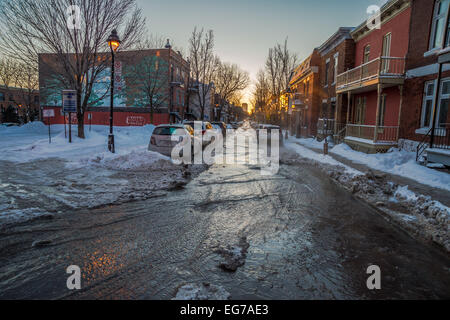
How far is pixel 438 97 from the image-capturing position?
466 inches

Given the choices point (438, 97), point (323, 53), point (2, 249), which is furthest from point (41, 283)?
point (323, 53)

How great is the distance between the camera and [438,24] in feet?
40.6

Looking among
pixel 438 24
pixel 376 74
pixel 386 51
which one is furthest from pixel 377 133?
pixel 386 51

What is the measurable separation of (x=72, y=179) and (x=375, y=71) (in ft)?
51.8

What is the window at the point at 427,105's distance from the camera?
12805 mm

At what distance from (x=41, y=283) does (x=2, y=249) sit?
1324 millimetres

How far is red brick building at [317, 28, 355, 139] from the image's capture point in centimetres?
2203

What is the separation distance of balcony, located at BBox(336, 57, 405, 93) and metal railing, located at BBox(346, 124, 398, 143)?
7.72 feet

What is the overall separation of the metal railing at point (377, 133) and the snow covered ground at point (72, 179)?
34.4 feet

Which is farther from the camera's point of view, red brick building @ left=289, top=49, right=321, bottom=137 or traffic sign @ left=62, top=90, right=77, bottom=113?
red brick building @ left=289, top=49, right=321, bottom=137

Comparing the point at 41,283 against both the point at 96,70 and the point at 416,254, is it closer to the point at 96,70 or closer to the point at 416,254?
the point at 416,254

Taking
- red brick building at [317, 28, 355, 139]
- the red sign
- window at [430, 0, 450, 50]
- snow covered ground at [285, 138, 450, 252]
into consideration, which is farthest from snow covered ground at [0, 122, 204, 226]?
the red sign

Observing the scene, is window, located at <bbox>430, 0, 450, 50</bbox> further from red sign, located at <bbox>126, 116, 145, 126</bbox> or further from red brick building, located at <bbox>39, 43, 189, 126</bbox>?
red sign, located at <bbox>126, 116, 145, 126</bbox>

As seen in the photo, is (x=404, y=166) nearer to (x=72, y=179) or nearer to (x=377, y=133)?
(x=377, y=133)
